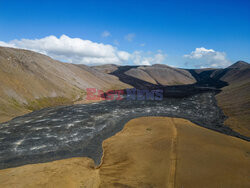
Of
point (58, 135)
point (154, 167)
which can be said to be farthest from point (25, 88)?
point (154, 167)

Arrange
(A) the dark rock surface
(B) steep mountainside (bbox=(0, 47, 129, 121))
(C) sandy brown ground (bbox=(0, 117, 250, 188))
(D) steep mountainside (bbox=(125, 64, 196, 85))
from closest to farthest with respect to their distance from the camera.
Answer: (C) sandy brown ground (bbox=(0, 117, 250, 188)) → (A) the dark rock surface → (B) steep mountainside (bbox=(0, 47, 129, 121)) → (D) steep mountainside (bbox=(125, 64, 196, 85))

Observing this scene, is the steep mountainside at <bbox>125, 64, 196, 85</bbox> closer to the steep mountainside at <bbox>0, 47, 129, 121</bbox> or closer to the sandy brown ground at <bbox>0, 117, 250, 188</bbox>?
the steep mountainside at <bbox>0, 47, 129, 121</bbox>

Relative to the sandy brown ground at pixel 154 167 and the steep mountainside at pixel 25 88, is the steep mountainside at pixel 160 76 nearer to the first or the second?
the steep mountainside at pixel 25 88

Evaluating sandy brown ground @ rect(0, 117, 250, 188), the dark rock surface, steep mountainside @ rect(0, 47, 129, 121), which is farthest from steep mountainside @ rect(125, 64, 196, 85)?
sandy brown ground @ rect(0, 117, 250, 188)

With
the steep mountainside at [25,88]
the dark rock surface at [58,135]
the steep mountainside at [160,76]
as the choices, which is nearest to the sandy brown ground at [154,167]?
the dark rock surface at [58,135]

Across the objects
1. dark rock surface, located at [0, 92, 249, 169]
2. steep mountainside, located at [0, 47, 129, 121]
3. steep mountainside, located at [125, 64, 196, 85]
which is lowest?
dark rock surface, located at [0, 92, 249, 169]

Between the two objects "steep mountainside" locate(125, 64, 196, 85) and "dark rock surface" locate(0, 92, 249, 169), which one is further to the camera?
"steep mountainside" locate(125, 64, 196, 85)

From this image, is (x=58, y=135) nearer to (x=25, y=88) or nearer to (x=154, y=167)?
(x=154, y=167)

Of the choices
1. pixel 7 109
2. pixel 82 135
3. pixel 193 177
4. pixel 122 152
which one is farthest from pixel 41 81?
pixel 193 177

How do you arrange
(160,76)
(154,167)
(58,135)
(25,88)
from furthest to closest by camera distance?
(160,76), (25,88), (58,135), (154,167)
